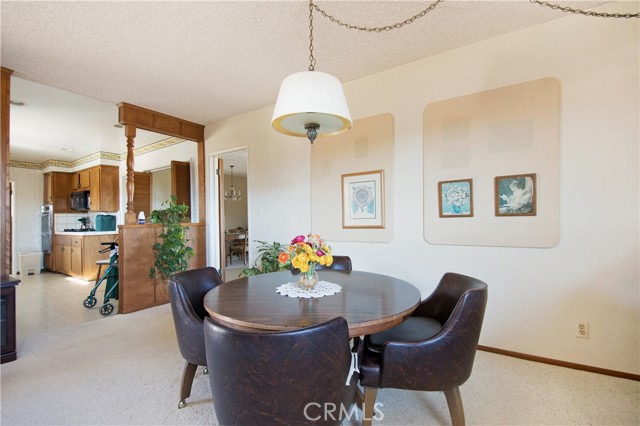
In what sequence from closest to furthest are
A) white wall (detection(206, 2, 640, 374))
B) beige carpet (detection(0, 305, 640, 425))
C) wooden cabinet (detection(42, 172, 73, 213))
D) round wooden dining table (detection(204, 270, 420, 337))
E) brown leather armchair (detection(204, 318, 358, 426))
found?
brown leather armchair (detection(204, 318, 358, 426)) → round wooden dining table (detection(204, 270, 420, 337)) → beige carpet (detection(0, 305, 640, 425)) → white wall (detection(206, 2, 640, 374)) → wooden cabinet (detection(42, 172, 73, 213))

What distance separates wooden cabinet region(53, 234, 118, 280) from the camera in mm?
5559

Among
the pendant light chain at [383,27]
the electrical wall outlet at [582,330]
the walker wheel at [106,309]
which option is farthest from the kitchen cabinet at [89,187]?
the electrical wall outlet at [582,330]

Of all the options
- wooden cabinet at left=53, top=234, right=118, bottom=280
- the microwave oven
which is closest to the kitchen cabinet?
the microwave oven

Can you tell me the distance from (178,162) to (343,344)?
4.57 m

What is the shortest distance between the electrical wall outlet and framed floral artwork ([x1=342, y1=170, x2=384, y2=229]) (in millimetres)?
1683

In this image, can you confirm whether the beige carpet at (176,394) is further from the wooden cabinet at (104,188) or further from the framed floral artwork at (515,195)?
the wooden cabinet at (104,188)

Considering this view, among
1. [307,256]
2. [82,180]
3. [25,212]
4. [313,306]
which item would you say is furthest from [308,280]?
[25,212]

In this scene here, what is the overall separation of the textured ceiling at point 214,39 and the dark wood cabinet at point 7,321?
1.98 m

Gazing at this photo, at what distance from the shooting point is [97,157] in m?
6.27

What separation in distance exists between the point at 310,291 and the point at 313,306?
25 centimetres

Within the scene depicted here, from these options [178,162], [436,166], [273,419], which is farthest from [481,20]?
[178,162]

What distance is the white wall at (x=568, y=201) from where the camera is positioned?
6.70 ft

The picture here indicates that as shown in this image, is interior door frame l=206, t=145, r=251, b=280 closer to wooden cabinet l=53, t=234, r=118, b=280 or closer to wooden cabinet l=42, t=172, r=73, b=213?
wooden cabinet l=53, t=234, r=118, b=280

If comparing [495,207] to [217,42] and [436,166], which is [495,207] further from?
[217,42]
